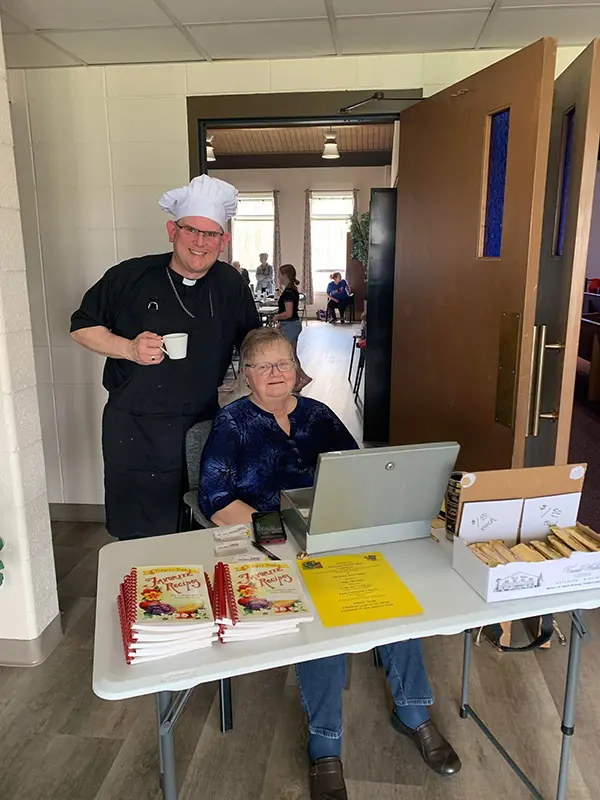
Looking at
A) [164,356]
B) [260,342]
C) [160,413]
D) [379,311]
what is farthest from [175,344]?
[379,311]

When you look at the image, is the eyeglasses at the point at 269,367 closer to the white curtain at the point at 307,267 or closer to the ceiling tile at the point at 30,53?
the ceiling tile at the point at 30,53

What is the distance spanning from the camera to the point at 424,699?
1857 millimetres

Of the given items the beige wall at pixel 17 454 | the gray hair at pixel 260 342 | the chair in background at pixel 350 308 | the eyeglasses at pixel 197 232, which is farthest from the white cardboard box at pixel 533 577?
the chair in background at pixel 350 308

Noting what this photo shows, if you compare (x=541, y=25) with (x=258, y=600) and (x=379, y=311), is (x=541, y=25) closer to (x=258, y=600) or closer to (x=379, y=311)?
(x=379, y=311)

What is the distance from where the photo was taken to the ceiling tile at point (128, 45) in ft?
8.35

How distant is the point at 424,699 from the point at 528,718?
1.37 ft

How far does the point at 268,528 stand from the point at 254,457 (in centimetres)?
36

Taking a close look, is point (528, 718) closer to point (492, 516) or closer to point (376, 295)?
point (492, 516)

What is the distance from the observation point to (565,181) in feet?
7.39

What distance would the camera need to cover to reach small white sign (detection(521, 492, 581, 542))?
150 centimetres

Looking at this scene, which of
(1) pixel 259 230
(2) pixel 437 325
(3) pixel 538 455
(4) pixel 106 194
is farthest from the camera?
(1) pixel 259 230

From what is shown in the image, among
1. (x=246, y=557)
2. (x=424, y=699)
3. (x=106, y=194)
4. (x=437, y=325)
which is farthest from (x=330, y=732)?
(x=106, y=194)

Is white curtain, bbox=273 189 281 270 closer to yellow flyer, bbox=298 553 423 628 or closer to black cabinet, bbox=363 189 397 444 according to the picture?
black cabinet, bbox=363 189 397 444

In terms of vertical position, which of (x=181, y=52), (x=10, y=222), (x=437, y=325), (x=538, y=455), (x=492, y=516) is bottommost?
(x=538, y=455)
